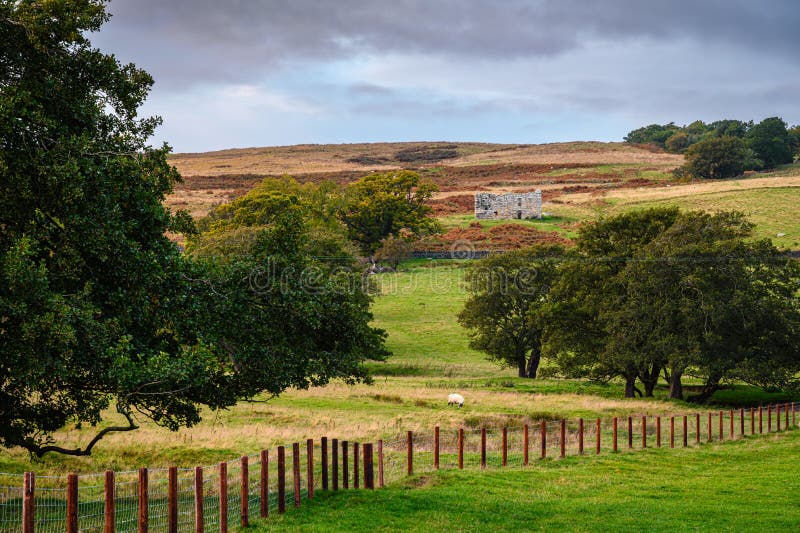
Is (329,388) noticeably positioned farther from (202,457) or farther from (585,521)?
→ (585,521)

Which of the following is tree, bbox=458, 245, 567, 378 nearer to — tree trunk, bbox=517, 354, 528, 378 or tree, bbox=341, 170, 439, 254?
tree trunk, bbox=517, 354, 528, 378

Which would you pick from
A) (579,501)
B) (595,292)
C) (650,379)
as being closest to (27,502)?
(579,501)

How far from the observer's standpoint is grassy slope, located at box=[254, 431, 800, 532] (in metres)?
15.3

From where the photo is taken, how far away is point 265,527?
1451 cm

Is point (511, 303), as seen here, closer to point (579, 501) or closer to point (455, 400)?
point (455, 400)

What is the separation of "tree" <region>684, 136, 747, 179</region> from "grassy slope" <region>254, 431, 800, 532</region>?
14903 cm

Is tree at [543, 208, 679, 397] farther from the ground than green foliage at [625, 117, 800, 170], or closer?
closer

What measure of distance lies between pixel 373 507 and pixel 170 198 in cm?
14724

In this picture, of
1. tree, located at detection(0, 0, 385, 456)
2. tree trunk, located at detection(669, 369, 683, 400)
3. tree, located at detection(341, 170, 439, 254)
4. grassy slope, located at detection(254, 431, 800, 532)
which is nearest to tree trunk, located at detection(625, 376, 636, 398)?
tree trunk, located at detection(669, 369, 683, 400)

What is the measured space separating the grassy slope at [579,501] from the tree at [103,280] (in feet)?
Result: 12.1

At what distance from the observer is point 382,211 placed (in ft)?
348

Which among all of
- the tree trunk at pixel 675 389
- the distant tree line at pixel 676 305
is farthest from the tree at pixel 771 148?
the tree trunk at pixel 675 389

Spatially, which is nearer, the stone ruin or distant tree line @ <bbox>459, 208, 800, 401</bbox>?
distant tree line @ <bbox>459, 208, 800, 401</bbox>

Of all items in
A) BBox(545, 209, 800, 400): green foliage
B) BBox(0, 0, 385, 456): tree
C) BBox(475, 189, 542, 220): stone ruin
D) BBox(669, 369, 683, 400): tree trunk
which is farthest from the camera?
BBox(475, 189, 542, 220): stone ruin
